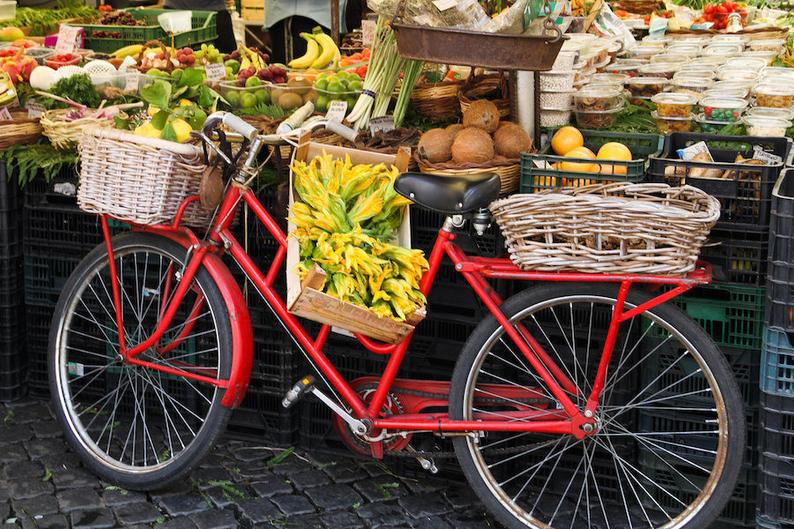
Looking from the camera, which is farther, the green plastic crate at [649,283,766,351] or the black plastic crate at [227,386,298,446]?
the black plastic crate at [227,386,298,446]

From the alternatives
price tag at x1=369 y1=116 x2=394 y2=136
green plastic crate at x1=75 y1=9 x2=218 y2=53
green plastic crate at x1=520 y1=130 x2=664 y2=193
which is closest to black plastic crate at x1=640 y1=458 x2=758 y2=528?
green plastic crate at x1=520 y1=130 x2=664 y2=193

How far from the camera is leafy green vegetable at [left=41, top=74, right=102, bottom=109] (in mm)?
5176

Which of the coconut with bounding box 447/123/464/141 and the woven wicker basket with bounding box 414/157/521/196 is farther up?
the coconut with bounding box 447/123/464/141

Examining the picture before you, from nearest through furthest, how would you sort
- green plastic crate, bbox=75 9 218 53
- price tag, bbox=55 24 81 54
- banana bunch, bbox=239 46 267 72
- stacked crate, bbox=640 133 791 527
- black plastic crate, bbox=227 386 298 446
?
stacked crate, bbox=640 133 791 527 → black plastic crate, bbox=227 386 298 446 → banana bunch, bbox=239 46 267 72 → price tag, bbox=55 24 81 54 → green plastic crate, bbox=75 9 218 53

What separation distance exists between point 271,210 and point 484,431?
1335 mm

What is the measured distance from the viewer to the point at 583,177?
379cm

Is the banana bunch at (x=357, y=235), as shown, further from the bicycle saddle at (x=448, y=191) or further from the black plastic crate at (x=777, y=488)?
the black plastic crate at (x=777, y=488)

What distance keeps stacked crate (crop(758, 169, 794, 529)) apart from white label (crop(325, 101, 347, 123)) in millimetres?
1951

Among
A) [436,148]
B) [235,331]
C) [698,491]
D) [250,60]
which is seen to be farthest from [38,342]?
→ [698,491]

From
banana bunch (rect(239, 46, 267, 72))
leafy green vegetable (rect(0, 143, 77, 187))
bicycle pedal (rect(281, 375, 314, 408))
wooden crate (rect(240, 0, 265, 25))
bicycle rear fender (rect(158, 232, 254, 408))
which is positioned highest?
wooden crate (rect(240, 0, 265, 25))

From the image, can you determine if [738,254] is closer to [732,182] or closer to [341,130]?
[732,182]

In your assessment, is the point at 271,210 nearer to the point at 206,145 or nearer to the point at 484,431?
the point at 206,145

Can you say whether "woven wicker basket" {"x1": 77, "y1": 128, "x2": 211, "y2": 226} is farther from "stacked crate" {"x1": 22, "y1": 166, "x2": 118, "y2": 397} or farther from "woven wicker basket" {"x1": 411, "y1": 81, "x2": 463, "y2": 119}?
"woven wicker basket" {"x1": 411, "y1": 81, "x2": 463, "y2": 119}

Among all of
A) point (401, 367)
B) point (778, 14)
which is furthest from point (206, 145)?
point (778, 14)
